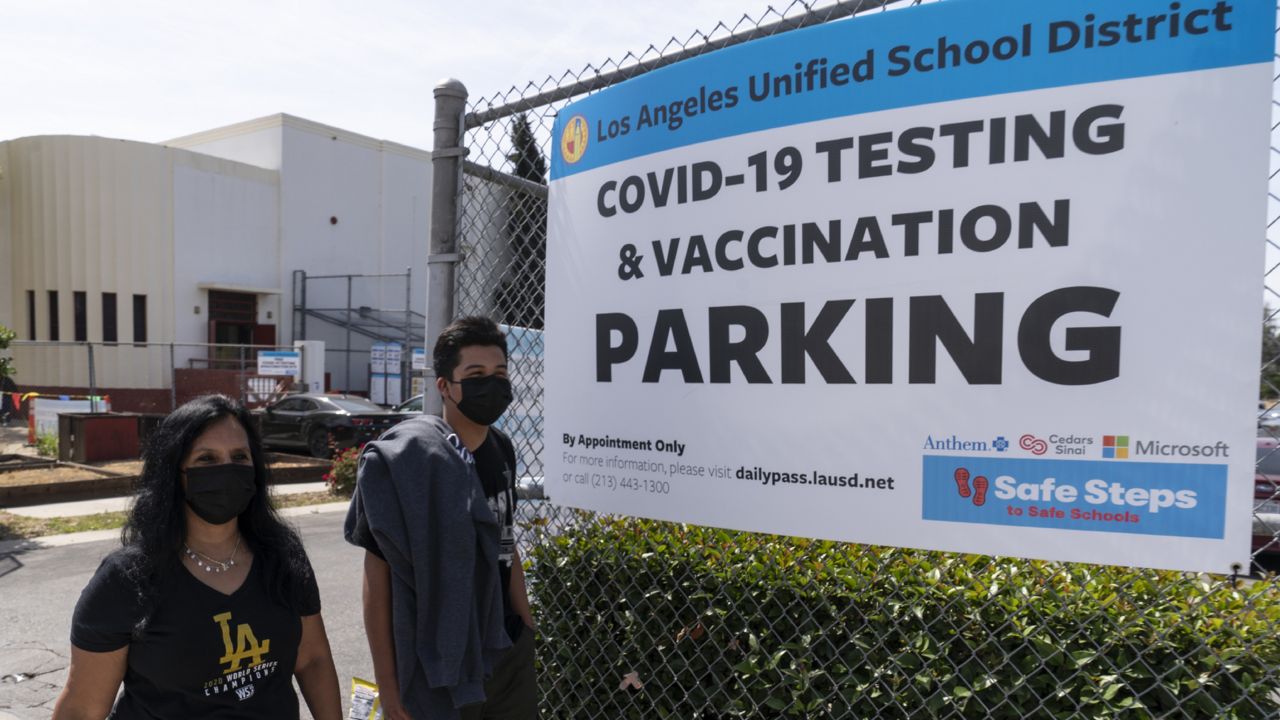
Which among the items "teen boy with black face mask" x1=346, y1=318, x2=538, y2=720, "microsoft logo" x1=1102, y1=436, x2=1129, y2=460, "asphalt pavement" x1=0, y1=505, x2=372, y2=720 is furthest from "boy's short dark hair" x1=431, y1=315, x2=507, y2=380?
"asphalt pavement" x1=0, y1=505, x2=372, y2=720

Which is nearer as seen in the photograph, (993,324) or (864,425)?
(993,324)

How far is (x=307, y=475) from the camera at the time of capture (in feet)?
43.8

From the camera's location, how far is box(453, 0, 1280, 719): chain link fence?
230cm

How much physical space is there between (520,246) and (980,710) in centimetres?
243

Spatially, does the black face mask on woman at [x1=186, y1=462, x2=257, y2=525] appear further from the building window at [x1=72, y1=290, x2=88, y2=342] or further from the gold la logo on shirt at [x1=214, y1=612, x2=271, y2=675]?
the building window at [x1=72, y1=290, x2=88, y2=342]

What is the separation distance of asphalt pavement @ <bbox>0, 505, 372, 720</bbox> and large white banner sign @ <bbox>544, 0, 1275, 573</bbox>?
328cm

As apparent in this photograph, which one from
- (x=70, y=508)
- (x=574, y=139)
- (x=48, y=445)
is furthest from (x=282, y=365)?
(x=574, y=139)

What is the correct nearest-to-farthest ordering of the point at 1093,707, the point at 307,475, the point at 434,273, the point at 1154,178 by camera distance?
the point at 1154,178 < the point at 1093,707 < the point at 434,273 < the point at 307,475

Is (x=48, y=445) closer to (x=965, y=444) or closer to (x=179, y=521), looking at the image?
(x=179, y=521)

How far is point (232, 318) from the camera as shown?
83.2ft

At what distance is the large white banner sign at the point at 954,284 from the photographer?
1.82 metres

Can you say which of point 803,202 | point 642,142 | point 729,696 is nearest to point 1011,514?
point 803,202

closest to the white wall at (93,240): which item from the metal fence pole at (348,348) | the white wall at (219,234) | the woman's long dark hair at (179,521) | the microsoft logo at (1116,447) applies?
the white wall at (219,234)

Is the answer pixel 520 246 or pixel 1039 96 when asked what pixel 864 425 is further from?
pixel 520 246
